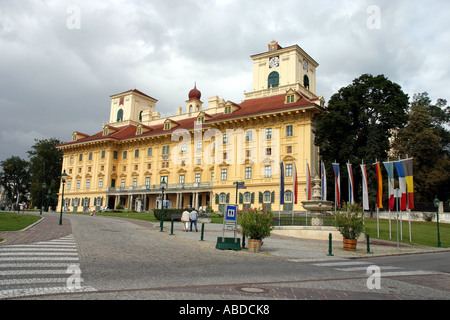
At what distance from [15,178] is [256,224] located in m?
92.0

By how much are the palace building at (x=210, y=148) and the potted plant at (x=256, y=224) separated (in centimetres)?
2509

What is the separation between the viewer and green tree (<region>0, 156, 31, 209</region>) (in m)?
89.6

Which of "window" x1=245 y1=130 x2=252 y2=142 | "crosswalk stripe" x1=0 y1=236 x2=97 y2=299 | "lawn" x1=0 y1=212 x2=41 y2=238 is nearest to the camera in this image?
"crosswalk stripe" x1=0 y1=236 x2=97 y2=299

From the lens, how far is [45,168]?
269 ft

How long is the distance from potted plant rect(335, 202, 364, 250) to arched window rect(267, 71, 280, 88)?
4190 centimetres

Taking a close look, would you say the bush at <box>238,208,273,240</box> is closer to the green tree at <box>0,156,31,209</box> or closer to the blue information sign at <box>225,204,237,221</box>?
the blue information sign at <box>225,204,237,221</box>

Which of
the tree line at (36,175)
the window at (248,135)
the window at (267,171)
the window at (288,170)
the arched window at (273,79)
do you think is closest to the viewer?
the window at (288,170)

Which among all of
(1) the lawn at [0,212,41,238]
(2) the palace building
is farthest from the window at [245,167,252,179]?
(1) the lawn at [0,212,41,238]

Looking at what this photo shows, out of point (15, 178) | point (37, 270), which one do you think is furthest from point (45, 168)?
point (37, 270)

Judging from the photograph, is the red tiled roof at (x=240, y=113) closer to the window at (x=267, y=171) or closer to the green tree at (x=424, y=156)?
the window at (x=267, y=171)

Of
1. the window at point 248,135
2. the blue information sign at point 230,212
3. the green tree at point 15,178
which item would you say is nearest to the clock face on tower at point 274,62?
the window at point 248,135

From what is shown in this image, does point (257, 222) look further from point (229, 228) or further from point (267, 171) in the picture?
point (267, 171)

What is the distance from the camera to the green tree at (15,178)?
89.6 meters

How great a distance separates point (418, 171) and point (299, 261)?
41426 mm
